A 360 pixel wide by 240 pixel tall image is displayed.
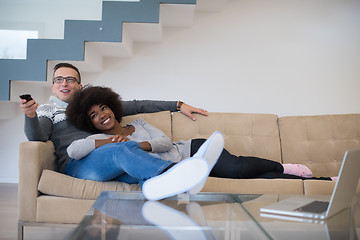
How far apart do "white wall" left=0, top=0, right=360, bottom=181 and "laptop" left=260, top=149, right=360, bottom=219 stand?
8.05ft

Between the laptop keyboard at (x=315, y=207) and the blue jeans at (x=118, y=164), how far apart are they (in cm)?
54

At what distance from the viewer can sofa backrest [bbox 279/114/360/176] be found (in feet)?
7.98

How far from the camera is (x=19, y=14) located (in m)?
3.11

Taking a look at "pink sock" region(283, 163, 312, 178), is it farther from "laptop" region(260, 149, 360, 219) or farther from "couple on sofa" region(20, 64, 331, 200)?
"laptop" region(260, 149, 360, 219)

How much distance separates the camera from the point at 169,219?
1024 mm

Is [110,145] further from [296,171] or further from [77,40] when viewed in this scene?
[77,40]

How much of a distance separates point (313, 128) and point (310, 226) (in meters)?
1.63

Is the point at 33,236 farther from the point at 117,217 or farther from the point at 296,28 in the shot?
the point at 296,28

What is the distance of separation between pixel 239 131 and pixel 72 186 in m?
1.19

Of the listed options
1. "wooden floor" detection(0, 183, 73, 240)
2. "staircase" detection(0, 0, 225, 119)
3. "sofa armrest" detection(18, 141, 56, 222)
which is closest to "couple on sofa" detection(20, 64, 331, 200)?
"sofa armrest" detection(18, 141, 56, 222)

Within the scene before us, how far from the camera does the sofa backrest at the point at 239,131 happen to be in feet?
8.02

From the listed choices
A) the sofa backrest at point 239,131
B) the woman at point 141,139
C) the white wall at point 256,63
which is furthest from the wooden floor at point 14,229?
the white wall at point 256,63

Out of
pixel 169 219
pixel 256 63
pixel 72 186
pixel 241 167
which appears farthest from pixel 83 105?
pixel 256 63

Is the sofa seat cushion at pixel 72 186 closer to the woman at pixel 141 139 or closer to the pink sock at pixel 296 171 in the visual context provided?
the woman at pixel 141 139
